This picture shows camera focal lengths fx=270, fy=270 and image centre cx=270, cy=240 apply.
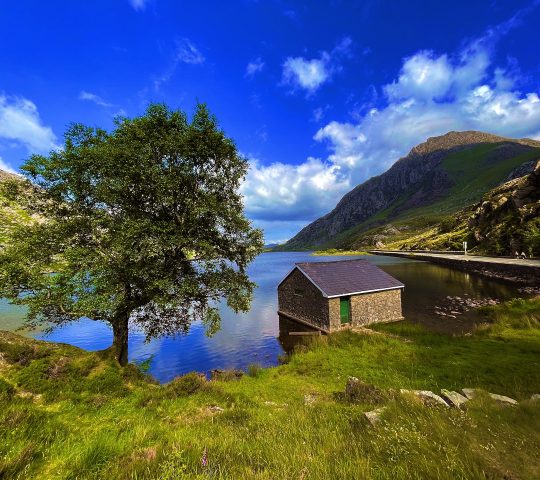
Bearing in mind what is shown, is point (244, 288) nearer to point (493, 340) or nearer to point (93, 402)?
point (93, 402)

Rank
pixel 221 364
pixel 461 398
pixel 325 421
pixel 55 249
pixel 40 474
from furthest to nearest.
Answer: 1. pixel 221 364
2. pixel 55 249
3. pixel 461 398
4. pixel 325 421
5. pixel 40 474

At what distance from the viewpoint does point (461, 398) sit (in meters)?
9.61

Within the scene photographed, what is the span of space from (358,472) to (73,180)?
17987mm

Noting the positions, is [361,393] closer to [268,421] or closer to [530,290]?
[268,421]

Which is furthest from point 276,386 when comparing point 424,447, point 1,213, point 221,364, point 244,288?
point 1,213

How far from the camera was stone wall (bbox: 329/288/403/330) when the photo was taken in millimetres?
28469

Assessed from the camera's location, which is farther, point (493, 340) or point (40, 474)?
point (493, 340)

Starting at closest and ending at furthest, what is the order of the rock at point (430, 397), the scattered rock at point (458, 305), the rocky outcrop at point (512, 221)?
1. the rock at point (430, 397)
2. the scattered rock at point (458, 305)
3. the rocky outcrop at point (512, 221)

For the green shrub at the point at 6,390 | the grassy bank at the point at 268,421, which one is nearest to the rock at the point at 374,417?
the grassy bank at the point at 268,421

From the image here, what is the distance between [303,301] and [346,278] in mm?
5780

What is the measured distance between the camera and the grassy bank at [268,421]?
14.4ft

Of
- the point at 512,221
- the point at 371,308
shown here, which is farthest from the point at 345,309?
the point at 512,221

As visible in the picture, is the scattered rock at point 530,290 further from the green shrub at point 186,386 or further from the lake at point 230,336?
the green shrub at point 186,386

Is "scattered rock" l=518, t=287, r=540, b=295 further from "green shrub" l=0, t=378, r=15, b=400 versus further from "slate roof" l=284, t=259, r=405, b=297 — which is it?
"green shrub" l=0, t=378, r=15, b=400
